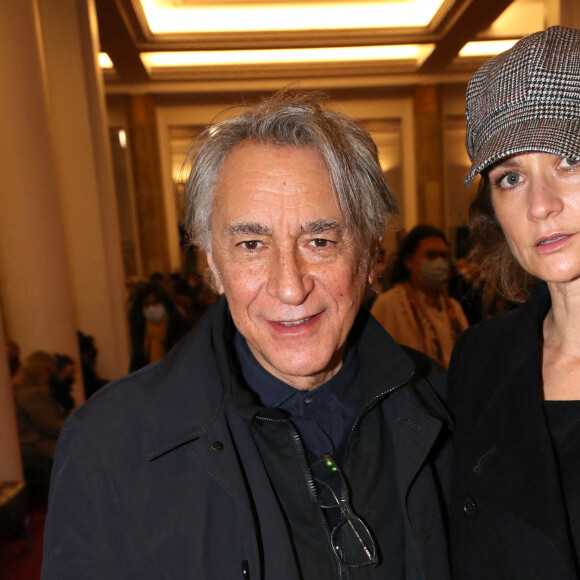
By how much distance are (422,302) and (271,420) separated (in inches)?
113

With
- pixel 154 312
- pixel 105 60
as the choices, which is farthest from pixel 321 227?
pixel 105 60

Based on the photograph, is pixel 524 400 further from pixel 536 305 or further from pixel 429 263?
pixel 429 263

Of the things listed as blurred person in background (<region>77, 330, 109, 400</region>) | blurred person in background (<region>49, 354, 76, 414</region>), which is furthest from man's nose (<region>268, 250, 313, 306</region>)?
blurred person in background (<region>77, 330, 109, 400</region>)

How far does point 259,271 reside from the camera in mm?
1312

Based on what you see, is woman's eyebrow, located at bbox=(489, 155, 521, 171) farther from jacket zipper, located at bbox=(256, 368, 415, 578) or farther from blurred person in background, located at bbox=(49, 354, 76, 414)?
blurred person in background, located at bbox=(49, 354, 76, 414)

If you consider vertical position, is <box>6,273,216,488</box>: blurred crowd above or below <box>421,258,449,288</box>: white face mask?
below

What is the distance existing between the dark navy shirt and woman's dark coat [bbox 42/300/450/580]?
13 centimetres

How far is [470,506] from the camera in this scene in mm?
1288

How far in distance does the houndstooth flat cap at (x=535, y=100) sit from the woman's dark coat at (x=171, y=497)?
0.74 m

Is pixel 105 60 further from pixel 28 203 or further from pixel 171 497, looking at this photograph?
pixel 171 497

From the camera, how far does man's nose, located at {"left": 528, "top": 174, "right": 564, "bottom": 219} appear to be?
3.75 ft

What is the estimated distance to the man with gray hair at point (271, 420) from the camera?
119cm

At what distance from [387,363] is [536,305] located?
0.40m

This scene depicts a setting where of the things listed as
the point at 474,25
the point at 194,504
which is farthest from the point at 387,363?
the point at 474,25
